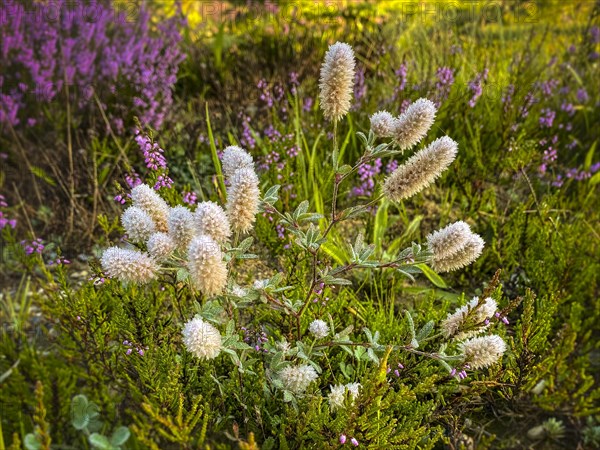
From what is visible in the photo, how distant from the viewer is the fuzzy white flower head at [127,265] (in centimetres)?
124

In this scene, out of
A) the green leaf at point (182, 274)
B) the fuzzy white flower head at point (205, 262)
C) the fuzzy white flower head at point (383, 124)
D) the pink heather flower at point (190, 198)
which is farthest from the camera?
the pink heather flower at point (190, 198)

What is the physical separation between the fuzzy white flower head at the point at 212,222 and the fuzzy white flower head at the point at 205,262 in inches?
1.6

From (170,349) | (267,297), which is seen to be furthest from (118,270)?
(170,349)

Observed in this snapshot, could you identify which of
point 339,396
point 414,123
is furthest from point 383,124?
point 339,396

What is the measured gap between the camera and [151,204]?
1.38 meters

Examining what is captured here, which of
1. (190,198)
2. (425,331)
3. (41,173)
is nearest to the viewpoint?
(425,331)

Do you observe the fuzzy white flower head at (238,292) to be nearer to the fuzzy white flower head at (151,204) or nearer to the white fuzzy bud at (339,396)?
the fuzzy white flower head at (151,204)

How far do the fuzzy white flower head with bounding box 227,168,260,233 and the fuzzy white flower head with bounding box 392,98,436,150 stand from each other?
38 centimetres

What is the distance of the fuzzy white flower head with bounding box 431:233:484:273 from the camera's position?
1.34 meters

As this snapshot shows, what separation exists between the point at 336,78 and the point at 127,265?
2.19ft

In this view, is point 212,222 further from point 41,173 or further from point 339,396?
point 41,173

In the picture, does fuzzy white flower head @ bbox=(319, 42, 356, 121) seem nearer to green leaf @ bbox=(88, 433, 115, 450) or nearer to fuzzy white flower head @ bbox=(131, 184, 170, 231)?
fuzzy white flower head @ bbox=(131, 184, 170, 231)

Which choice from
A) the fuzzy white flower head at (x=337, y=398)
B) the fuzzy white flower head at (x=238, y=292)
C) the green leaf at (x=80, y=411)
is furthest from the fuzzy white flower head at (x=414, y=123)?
the green leaf at (x=80, y=411)

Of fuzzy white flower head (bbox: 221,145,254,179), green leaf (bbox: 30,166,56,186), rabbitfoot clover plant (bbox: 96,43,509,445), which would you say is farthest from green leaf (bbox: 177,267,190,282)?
green leaf (bbox: 30,166,56,186)
